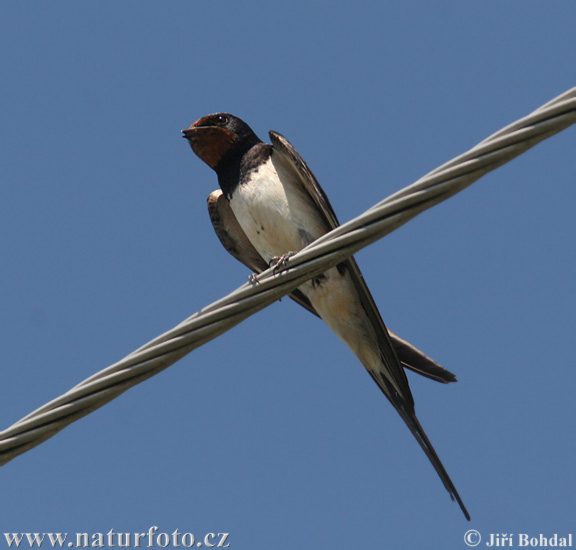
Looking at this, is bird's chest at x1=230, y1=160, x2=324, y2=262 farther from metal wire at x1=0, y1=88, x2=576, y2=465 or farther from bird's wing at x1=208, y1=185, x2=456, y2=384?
metal wire at x1=0, y1=88, x2=576, y2=465

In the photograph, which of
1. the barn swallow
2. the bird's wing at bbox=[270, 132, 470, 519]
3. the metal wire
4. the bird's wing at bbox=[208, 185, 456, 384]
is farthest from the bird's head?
the metal wire

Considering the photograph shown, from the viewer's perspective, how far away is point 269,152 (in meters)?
5.05

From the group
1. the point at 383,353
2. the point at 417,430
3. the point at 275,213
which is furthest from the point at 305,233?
the point at 417,430

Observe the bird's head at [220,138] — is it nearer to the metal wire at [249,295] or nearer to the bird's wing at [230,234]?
the bird's wing at [230,234]

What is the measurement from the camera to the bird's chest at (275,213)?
4664mm

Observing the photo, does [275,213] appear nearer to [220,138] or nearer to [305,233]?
[305,233]

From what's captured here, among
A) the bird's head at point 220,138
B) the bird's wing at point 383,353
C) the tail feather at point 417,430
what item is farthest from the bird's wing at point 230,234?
the tail feather at point 417,430

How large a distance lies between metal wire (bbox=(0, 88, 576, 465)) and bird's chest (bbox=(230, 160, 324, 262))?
212 centimetres

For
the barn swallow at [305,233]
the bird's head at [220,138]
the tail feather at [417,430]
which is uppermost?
the bird's head at [220,138]

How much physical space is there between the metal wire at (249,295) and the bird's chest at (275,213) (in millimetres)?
2124

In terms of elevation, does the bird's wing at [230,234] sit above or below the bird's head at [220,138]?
below

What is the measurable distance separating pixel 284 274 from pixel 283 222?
6.87 ft

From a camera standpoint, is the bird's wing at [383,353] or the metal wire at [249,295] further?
the bird's wing at [383,353]

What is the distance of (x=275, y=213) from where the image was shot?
15.4 feet
